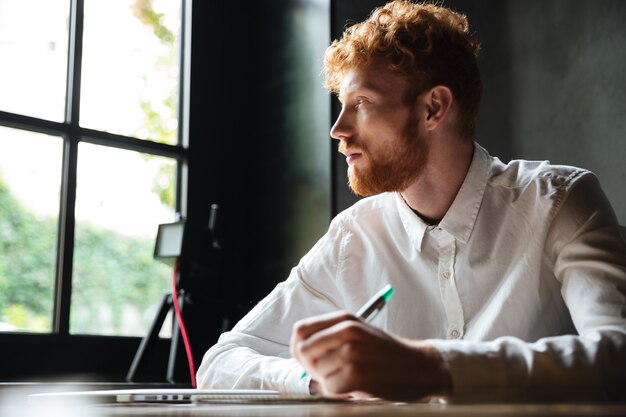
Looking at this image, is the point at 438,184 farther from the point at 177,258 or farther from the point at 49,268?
the point at 49,268

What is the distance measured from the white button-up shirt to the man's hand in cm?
25

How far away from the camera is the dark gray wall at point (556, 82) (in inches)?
80.1

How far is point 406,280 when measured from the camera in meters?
1.50

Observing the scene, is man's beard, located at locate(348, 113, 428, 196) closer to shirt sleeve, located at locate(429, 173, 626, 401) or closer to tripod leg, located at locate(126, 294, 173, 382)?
shirt sleeve, located at locate(429, 173, 626, 401)

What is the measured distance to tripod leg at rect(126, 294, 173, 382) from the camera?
268 cm

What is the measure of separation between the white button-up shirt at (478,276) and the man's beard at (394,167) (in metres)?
0.05

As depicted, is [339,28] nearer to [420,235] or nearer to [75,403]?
[420,235]

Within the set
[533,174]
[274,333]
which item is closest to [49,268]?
[274,333]

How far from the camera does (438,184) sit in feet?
5.34

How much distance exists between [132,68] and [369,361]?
8.84 feet

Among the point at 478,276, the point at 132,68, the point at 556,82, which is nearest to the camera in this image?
the point at 478,276

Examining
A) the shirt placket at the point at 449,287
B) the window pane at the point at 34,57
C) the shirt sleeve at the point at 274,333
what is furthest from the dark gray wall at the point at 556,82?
the window pane at the point at 34,57

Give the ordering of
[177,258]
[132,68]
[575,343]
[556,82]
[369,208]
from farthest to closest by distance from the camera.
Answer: [132,68]
[177,258]
[556,82]
[369,208]
[575,343]

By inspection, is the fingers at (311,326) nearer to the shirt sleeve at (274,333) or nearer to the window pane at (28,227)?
the shirt sleeve at (274,333)
